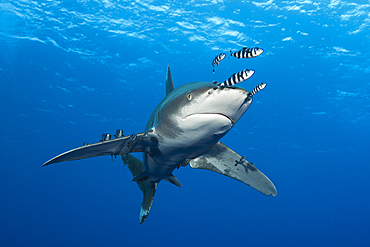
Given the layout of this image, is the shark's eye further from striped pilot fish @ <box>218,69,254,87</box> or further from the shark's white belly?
striped pilot fish @ <box>218,69,254,87</box>

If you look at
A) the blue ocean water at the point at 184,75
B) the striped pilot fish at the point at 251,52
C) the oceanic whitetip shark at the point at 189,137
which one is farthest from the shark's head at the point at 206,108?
the blue ocean water at the point at 184,75

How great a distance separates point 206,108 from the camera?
2877mm

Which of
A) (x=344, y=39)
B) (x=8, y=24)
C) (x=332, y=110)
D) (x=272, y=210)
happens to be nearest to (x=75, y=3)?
(x=8, y=24)

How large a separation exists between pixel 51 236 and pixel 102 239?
123ft

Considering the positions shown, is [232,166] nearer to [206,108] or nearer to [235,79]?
[206,108]

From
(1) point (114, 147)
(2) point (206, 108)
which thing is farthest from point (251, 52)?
(1) point (114, 147)

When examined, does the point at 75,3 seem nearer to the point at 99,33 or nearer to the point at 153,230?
the point at 99,33

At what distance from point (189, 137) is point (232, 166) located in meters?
2.45

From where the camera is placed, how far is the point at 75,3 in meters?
15.2

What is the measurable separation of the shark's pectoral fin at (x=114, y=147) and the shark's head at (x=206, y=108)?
26.6 inches

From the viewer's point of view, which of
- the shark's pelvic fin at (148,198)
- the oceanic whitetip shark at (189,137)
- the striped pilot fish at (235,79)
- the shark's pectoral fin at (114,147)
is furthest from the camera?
the shark's pelvic fin at (148,198)

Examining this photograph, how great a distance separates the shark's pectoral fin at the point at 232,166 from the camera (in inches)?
212

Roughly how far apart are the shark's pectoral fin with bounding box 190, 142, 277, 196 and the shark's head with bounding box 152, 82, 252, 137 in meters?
2.00

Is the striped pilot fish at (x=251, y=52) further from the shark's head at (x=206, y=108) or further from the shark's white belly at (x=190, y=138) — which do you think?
the shark's white belly at (x=190, y=138)
